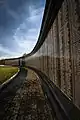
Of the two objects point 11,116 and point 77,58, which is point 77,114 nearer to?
point 77,58

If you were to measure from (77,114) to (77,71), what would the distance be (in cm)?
91

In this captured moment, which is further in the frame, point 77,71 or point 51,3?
point 51,3

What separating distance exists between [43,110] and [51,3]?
4340 mm

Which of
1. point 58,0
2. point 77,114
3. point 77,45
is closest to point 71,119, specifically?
point 77,114

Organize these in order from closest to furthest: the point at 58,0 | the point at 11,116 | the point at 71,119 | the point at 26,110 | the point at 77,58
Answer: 1. the point at 71,119
2. the point at 77,58
3. the point at 11,116
4. the point at 26,110
5. the point at 58,0

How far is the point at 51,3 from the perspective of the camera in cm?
777

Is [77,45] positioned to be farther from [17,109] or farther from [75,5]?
[17,109]

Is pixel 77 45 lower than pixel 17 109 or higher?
higher

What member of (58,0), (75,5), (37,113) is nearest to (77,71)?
(75,5)

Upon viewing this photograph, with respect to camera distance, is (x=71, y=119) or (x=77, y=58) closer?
(x=71, y=119)

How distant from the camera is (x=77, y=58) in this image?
4.08 meters

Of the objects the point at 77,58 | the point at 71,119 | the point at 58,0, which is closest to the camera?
the point at 71,119

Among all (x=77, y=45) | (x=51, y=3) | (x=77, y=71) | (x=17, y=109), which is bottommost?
(x=17, y=109)

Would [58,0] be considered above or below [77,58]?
above
